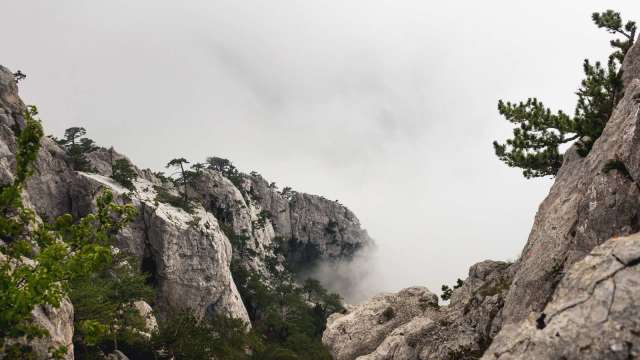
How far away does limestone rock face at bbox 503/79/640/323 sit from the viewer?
50.5 feet

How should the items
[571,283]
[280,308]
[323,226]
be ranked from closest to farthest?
[571,283] < [280,308] < [323,226]

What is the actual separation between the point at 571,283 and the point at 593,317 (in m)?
1.83

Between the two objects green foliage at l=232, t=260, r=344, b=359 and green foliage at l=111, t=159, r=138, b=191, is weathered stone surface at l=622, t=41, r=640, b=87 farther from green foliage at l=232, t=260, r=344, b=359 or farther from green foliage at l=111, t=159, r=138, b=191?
green foliage at l=111, t=159, r=138, b=191

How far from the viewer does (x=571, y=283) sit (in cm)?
1195

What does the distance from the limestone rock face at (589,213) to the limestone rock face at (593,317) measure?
4.19 m

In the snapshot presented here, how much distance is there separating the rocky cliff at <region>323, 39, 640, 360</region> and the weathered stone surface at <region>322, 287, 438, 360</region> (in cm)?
586

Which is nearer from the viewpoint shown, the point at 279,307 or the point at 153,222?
the point at 153,222

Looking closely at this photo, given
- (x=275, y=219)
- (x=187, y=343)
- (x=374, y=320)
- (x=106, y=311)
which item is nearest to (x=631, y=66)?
(x=374, y=320)

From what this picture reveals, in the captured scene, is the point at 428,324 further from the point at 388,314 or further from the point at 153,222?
the point at 153,222

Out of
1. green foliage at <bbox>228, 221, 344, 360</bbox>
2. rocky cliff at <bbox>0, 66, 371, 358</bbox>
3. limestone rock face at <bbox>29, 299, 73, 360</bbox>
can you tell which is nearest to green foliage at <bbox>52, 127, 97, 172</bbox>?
rocky cliff at <bbox>0, 66, 371, 358</bbox>

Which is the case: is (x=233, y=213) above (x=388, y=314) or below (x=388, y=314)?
above

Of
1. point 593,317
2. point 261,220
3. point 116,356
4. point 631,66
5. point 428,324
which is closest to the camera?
point 593,317

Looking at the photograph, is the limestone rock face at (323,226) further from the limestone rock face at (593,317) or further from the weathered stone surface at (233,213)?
the limestone rock face at (593,317)

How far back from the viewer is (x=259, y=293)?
10619 cm
